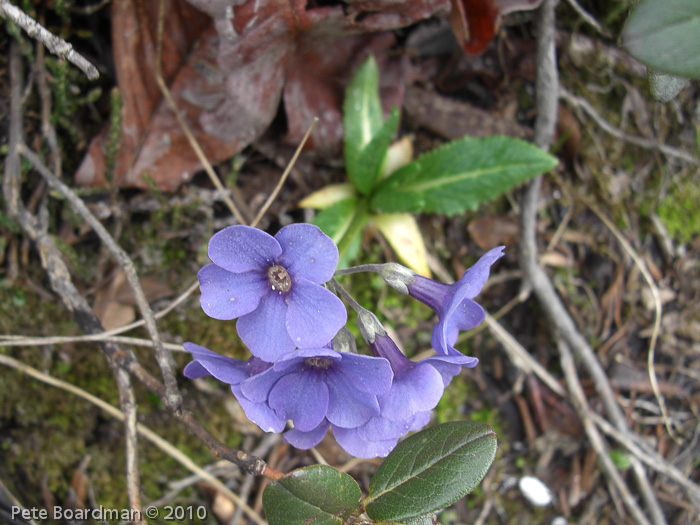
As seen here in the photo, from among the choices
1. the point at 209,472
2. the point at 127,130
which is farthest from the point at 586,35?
the point at 209,472

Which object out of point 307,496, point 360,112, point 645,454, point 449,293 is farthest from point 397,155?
point 645,454

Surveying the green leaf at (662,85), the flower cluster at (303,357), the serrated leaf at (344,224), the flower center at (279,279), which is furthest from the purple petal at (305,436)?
the green leaf at (662,85)

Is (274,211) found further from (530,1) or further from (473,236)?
(530,1)

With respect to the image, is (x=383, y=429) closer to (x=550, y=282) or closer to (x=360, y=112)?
(x=360, y=112)

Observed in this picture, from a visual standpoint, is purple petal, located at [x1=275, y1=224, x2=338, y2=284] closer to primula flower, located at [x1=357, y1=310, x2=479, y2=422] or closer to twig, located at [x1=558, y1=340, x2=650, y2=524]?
primula flower, located at [x1=357, y1=310, x2=479, y2=422]

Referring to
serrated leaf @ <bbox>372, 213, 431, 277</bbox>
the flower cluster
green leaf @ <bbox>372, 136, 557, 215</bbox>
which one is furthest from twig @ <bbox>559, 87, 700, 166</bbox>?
the flower cluster
